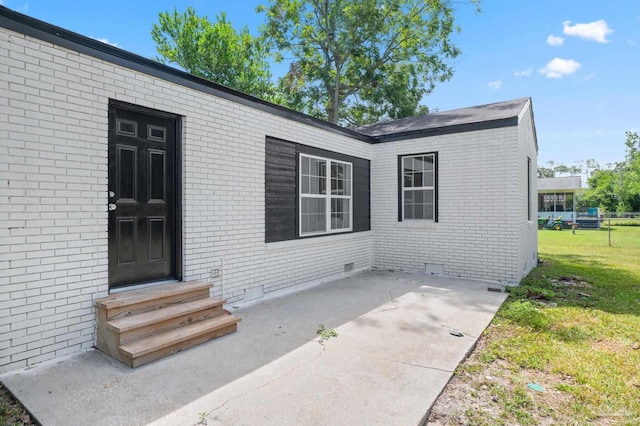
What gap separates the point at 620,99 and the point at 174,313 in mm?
39233

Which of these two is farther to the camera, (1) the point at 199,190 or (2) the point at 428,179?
(2) the point at 428,179

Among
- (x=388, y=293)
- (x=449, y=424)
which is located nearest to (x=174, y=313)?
(x=449, y=424)

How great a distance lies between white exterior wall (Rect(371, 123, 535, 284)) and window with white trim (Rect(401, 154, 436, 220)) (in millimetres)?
188

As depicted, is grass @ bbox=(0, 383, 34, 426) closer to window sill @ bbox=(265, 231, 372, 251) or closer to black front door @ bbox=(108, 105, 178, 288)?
black front door @ bbox=(108, 105, 178, 288)

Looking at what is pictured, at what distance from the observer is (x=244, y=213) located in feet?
16.9

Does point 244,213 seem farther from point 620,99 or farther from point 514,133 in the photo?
point 620,99

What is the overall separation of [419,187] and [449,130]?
1.41m

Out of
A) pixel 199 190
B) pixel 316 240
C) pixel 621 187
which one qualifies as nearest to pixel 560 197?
pixel 621 187

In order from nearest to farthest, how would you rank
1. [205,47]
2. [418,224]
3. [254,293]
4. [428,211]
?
[254,293], [418,224], [428,211], [205,47]

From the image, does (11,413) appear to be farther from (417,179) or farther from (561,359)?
(417,179)

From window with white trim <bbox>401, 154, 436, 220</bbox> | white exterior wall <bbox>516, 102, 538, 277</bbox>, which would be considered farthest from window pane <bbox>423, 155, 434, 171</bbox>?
white exterior wall <bbox>516, 102, 538, 277</bbox>

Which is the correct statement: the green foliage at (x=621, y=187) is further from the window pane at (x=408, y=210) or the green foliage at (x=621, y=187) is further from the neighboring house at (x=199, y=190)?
the window pane at (x=408, y=210)

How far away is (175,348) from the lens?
3273 millimetres

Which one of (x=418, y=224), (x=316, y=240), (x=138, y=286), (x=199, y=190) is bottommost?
(x=138, y=286)
